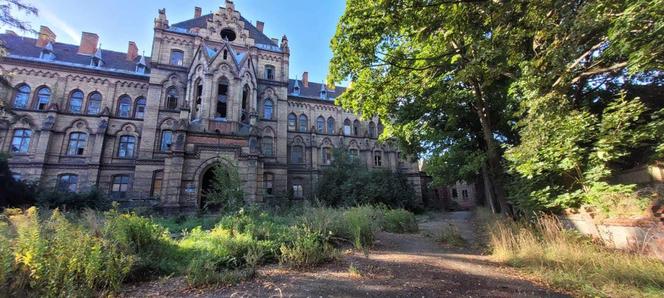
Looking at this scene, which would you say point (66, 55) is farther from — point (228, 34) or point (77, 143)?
point (228, 34)

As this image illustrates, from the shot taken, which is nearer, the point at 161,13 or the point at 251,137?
the point at 251,137

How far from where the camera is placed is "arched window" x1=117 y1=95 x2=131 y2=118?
25862 mm

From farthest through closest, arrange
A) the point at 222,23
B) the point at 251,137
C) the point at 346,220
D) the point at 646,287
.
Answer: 1. the point at 222,23
2. the point at 251,137
3. the point at 346,220
4. the point at 646,287

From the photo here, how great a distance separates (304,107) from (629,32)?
28286 millimetres

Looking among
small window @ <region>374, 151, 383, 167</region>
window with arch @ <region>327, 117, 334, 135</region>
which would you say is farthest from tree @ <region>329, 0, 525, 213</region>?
small window @ <region>374, 151, 383, 167</region>

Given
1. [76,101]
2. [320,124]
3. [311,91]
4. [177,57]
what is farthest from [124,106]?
[311,91]

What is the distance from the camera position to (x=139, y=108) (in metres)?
26.3

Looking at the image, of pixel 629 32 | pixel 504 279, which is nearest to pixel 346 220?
pixel 504 279

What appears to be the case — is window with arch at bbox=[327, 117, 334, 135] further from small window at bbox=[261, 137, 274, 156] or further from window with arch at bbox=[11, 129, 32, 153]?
window with arch at bbox=[11, 129, 32, 153]

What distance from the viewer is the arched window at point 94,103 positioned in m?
25.3

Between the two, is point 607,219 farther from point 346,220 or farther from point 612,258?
point 346,220

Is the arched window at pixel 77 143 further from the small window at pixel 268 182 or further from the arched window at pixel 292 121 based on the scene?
the arched window at pixel 292 121

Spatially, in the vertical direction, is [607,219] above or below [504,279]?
above

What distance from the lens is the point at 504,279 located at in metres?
5.53
